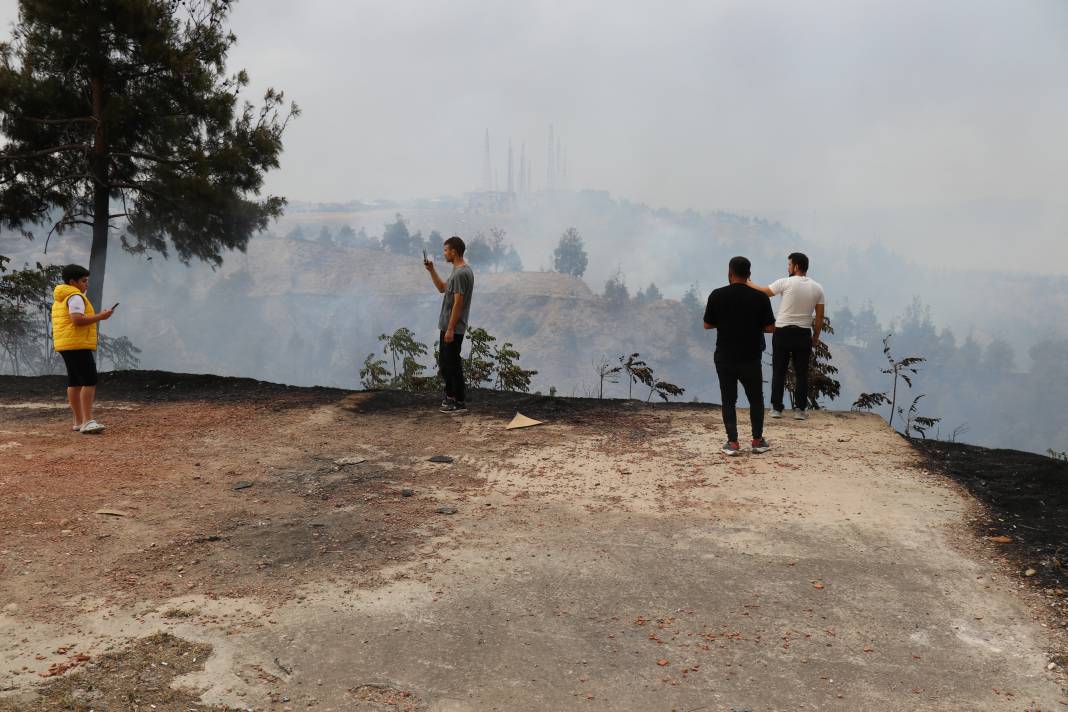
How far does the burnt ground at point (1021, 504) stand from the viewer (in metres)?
4.43

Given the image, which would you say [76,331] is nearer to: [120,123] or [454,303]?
[454,303]

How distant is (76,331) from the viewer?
7.22 m

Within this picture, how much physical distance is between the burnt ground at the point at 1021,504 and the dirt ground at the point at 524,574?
3cm

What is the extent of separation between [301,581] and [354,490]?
170cm

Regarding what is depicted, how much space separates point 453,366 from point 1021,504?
5484 mm

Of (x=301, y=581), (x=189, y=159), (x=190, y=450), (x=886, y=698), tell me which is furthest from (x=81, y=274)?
(x=886, y=698)

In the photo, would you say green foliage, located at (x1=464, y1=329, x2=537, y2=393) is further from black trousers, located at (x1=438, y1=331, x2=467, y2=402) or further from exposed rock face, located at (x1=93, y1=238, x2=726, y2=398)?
exposed rock face, located at (x1=93, y1=238, x2=726, y2=398)

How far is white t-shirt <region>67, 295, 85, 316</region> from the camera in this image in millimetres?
7180

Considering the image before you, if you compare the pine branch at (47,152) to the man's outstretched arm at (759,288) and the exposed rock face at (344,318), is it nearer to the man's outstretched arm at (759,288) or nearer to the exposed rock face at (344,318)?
the man's outstretched arm at (759,288)

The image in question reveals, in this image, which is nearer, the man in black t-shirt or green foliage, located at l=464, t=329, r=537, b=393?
the man in black t-shirt

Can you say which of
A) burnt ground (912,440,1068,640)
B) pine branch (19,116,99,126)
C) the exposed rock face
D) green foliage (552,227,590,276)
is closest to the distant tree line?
the exposed rock face

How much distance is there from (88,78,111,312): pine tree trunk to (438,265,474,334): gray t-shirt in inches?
290

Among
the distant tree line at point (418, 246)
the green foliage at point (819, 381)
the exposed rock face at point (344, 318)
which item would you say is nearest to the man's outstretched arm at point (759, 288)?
the green foliage at point (819, 381)

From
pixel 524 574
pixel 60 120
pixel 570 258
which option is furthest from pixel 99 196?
pixel 570 258
